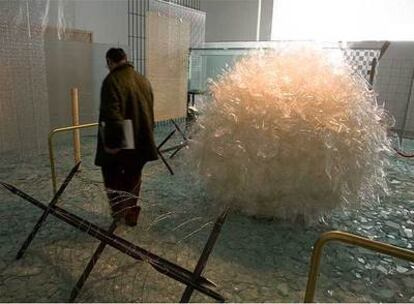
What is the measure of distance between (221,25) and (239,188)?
5.89 metres

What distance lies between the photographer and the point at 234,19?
704 cm

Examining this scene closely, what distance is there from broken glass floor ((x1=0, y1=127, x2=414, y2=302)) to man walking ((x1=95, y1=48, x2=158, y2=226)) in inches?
8.0

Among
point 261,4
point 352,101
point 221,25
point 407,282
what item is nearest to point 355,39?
point 261,4

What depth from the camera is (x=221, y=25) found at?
284 inches

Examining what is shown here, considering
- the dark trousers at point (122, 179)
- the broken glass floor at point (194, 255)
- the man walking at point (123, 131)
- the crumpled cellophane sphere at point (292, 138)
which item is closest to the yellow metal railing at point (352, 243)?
the broken glass floor at point (194, 255)

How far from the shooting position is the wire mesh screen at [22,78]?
3484 millimetres

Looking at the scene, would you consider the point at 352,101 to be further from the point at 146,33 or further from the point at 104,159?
the point at 146,33

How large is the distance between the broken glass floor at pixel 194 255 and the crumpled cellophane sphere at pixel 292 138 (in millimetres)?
258

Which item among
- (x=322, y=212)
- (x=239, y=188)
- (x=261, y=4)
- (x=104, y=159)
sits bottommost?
(x=322, y=212)

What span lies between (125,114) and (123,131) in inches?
5.4

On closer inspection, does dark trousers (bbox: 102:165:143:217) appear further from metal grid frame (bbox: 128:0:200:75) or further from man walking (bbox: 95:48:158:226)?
metal grid frame (bbox: 128:0:200:75)

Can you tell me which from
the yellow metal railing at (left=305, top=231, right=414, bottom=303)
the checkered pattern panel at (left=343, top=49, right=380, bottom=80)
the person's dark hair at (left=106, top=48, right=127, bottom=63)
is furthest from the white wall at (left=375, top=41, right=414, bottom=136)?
the yellow metal railing at (left=305, top=231, right=414, bottom=303)

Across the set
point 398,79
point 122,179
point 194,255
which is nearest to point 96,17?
point 122,179

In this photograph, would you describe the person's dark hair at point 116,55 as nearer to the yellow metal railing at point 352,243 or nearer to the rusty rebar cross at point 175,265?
the rusty rebar cross at point 175,265
